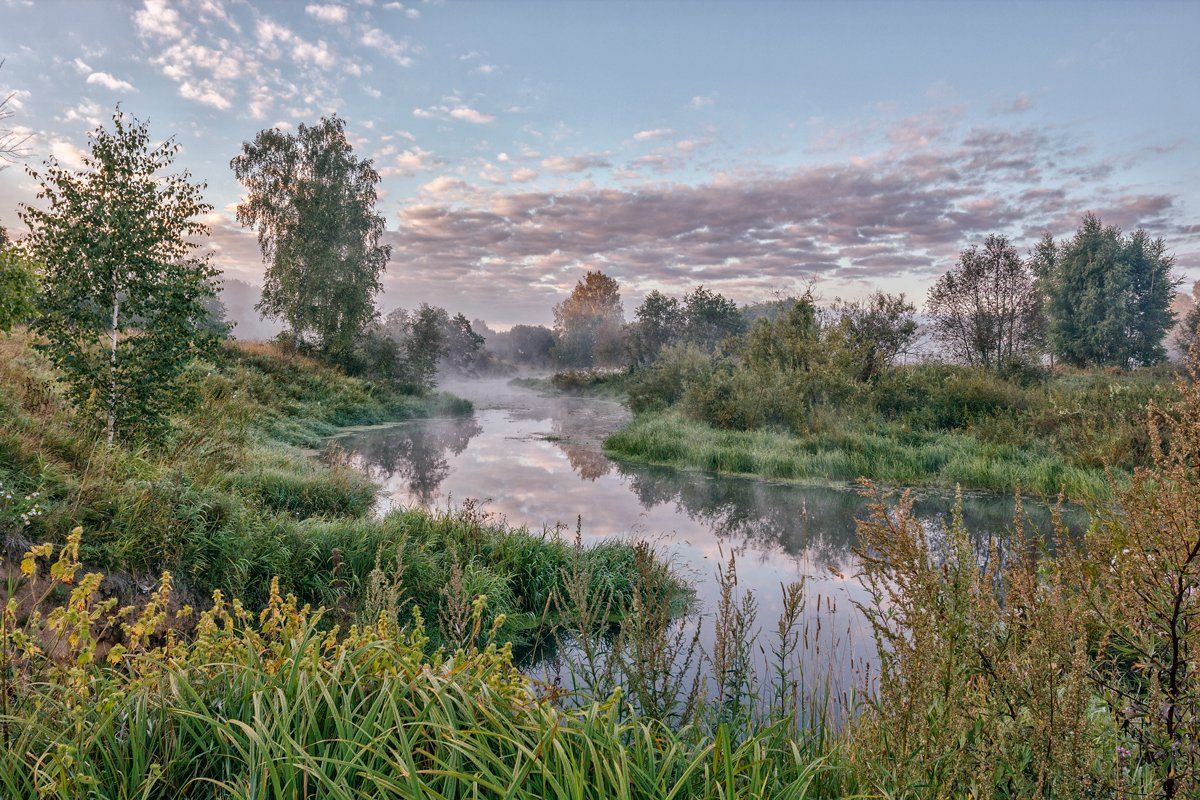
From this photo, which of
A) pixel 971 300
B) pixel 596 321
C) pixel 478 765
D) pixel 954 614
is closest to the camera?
pixel 478 765

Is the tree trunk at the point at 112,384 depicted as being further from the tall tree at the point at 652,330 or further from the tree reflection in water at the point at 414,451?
the tall tree at the point at 652,330

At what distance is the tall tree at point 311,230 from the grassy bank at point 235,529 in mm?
17791

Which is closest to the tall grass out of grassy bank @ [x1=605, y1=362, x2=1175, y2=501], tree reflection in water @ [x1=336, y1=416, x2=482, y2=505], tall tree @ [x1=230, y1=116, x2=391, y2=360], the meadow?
the meadow

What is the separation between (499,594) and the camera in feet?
21.6

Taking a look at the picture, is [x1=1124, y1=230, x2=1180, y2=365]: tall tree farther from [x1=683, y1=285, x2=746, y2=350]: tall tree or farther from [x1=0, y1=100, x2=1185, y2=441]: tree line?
[x1=683, y1=285, x2=746, y2=350]: tall tree

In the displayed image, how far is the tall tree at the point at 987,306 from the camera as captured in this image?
26.2 meters

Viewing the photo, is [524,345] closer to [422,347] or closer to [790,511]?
[422,347]

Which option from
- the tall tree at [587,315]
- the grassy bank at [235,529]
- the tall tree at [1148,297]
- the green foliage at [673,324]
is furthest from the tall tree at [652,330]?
the grassy bank at [235,529]

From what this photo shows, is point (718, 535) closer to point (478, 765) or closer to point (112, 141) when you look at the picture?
point (478, 765)

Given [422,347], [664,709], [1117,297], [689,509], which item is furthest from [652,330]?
[664,709]

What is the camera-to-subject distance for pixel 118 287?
7586mm

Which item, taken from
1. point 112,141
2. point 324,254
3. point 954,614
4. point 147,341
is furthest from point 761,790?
point 324,254

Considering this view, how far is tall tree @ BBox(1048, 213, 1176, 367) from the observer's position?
102 feet

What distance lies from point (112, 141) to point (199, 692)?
25.7ft
